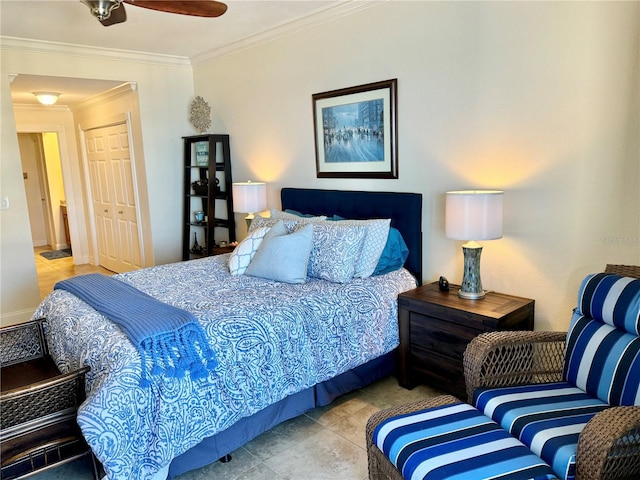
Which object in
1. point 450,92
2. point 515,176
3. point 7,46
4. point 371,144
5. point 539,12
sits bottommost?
point 515,176

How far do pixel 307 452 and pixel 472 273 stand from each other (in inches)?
53.0

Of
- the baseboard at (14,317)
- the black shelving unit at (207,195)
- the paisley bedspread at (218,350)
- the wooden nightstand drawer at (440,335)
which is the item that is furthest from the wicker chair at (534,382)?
the baseboard at (14,317)

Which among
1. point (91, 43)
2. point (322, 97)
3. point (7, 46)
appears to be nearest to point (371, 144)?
point (322, 97)

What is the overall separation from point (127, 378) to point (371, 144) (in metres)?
2.31

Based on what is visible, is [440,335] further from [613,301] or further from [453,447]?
[453,447]

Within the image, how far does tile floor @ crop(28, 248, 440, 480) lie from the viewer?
2152 millimetres

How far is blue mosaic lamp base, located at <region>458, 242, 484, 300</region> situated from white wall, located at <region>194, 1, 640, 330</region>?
0.22 metres

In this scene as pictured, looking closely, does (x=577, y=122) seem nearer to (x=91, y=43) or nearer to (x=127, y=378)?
(x=127, y=378)

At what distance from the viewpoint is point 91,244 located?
22.5 ft

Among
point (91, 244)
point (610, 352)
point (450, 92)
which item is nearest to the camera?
point (610, 352)

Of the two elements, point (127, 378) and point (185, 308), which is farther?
point (185, 308)

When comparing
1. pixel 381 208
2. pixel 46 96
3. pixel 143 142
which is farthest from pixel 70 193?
pixel 381 208

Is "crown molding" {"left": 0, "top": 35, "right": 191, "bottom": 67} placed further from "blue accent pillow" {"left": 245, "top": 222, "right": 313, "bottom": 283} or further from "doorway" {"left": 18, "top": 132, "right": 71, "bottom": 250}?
"doorway" {"left": 18, "top": 132, "right": 71, "bottom": 250}

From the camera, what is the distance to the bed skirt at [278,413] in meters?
2.08
